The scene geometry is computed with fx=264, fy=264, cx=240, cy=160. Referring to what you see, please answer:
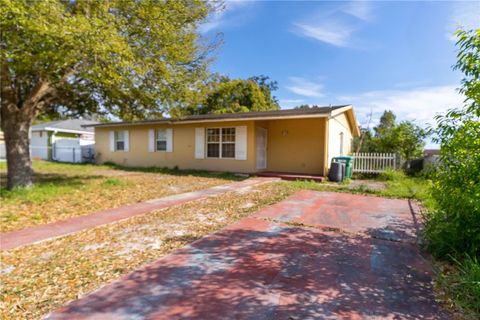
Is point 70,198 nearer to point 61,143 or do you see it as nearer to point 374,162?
point 374,162

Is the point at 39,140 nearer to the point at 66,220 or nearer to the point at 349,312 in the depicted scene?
the point at 66,220

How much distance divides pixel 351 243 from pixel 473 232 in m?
1.43

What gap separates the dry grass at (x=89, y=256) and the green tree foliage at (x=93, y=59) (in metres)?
3.48

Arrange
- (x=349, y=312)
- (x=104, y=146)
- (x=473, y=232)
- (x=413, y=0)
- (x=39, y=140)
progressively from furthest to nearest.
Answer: (x=39, y=140) → (x=104, y=146) → (x=413, y=0) → (x=473, y=232) → (x=349, y=312)

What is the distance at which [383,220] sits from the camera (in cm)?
525

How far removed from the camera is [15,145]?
7199mm

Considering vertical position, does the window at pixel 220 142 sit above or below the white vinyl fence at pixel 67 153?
above

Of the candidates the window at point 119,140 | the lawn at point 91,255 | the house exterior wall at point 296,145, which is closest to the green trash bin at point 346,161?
the house exterior wall at point 296,145

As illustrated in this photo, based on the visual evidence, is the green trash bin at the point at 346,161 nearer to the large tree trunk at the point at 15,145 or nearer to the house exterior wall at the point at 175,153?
the house exterior wall at the point at 175,153

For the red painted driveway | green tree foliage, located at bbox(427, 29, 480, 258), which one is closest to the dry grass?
the red painted driveway

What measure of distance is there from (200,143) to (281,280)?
36.8 feet

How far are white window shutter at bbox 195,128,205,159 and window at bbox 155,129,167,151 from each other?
2315mm

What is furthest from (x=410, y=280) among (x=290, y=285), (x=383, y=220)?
(x=383, y=220)

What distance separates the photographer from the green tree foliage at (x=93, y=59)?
5.00 metres
